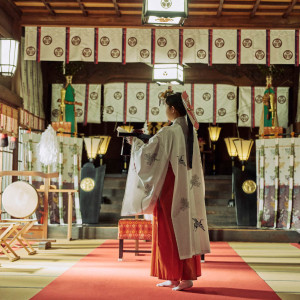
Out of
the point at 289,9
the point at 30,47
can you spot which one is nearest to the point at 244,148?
the point at 289,9

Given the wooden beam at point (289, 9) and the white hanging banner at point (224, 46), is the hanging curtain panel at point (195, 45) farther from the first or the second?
the wooden beam at point (289, 9)

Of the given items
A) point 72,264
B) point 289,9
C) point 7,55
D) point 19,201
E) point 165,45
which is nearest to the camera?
point 72,264

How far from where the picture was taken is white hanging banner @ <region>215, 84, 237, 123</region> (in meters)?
14.0

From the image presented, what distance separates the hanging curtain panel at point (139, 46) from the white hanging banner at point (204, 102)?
4541 millimetres

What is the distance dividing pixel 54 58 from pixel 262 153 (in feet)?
14.4

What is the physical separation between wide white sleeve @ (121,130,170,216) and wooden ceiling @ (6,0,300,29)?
541 cm

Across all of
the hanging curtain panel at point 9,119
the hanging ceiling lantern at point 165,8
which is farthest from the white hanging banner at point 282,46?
the hanging curtain panel at point 9,119

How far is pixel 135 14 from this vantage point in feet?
31.4

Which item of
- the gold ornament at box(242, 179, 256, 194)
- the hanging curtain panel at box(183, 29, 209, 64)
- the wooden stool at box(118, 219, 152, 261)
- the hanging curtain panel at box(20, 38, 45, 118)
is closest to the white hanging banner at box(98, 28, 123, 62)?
the hanging curtain panel at box(183, 29, 209, 64)

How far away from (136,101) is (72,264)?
8.69m

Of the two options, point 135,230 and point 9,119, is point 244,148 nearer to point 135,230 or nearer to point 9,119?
point 9,119

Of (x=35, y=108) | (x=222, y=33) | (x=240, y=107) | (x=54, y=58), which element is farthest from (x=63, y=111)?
(x=240, y=107)

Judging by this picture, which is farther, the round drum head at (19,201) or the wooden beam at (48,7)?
the wooden beam at (48,7)

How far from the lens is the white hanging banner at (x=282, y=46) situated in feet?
31.2
